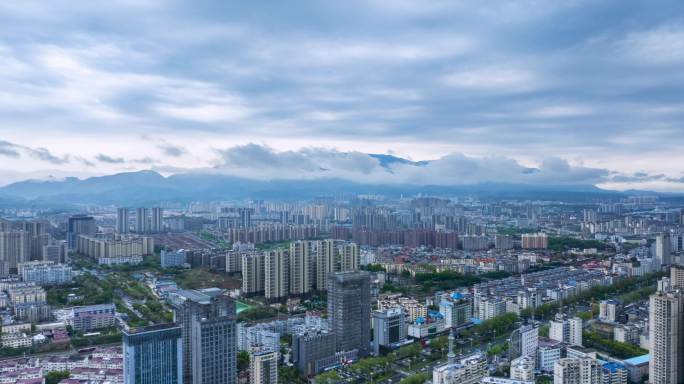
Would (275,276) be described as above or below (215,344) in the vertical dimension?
below

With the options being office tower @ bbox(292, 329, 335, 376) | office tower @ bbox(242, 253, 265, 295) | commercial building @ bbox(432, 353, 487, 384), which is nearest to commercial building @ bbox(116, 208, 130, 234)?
office tower @ bbox(242, 253, 265, 295)

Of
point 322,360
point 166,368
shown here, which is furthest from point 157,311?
point 166,368

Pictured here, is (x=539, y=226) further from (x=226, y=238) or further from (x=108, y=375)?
(x=108, y=375)

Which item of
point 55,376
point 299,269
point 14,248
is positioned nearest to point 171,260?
point 14,248

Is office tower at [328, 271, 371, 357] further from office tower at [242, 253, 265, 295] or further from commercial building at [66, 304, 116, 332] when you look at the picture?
commercial building at [66, 304, 116, 332]

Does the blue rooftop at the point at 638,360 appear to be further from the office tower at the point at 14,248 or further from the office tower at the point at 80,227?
the office tower at the point at 80,227

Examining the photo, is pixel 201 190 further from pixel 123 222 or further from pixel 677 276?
pixel 677 276
